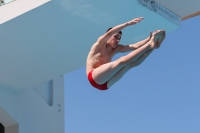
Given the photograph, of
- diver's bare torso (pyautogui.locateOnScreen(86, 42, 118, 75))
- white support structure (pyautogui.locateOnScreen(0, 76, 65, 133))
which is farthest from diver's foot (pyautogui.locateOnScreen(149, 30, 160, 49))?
white support structure (pyautogui.locateOnScreen(0, 76, 65, 133))

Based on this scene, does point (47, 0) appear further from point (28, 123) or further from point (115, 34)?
point (28, 123)

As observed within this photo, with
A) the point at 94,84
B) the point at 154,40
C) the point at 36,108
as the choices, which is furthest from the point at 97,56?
the point at 36,108

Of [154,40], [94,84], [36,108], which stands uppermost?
[36,108]

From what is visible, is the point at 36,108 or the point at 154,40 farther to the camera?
the point at 36,108

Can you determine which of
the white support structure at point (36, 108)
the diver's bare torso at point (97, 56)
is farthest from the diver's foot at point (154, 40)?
the white support structure at point (36, 108)

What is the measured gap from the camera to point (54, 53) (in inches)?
384

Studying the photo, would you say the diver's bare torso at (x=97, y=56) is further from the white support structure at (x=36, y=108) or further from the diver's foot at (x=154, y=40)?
the white support structure at (x=36, y=108)

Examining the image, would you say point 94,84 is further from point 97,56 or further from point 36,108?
point 36,108

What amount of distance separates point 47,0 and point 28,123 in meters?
4.28

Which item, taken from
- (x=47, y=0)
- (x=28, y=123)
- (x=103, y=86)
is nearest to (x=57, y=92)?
(x=28, y=123)

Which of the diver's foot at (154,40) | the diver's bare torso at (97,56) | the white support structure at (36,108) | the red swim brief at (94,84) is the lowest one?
the red swim brief at (94,84)

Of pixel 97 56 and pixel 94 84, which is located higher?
pixel 97 56

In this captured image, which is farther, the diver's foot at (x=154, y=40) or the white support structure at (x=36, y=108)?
the white support structure at (x=36, y=108)

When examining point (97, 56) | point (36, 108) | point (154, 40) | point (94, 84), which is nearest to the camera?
point (154, 40)
